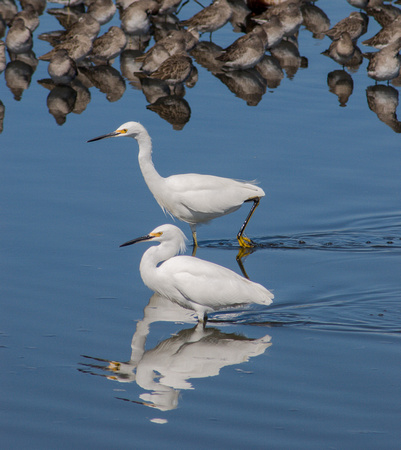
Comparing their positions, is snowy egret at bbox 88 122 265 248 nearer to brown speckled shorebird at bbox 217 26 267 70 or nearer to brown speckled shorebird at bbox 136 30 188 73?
brown speckled shorebird at bbox 136 30 188 73

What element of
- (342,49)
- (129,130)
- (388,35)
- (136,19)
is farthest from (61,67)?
(388,35)

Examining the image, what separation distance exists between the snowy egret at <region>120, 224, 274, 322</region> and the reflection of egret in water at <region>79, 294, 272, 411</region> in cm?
26

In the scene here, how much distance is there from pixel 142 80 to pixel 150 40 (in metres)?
4.37

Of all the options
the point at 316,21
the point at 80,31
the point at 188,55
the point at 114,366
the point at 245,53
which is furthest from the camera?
the point at 316,21

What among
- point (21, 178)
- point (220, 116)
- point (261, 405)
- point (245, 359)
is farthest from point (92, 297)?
point (220, 116)

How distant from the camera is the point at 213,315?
24.6 ft

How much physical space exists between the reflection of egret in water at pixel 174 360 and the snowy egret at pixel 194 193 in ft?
7.40

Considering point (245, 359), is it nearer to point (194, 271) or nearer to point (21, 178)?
point (194, 271)

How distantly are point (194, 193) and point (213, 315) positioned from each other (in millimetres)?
2187

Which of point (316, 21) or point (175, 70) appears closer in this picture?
point (175, 70)

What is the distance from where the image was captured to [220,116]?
1386cm

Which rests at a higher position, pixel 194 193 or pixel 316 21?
pixel 316 21

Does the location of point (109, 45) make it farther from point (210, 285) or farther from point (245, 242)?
point (210, 285)

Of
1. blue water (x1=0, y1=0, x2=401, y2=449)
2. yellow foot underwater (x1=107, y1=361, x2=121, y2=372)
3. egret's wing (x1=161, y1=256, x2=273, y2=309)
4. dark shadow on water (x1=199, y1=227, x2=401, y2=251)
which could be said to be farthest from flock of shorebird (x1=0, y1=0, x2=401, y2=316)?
yellow foot underwater (x1=107, y1=361, x2=121, y2=372)
